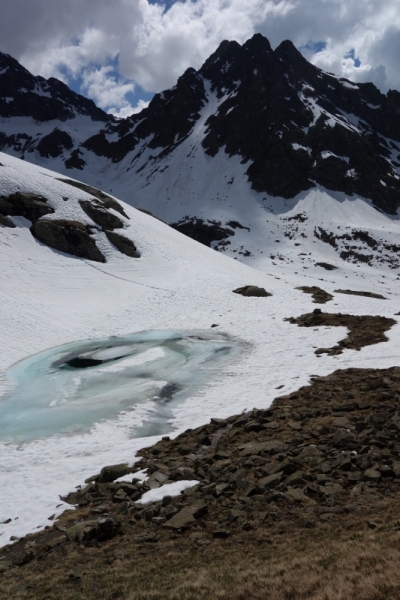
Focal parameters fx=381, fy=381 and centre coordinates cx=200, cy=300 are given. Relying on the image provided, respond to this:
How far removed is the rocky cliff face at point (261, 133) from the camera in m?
122

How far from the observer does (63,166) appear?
16000 centimetres

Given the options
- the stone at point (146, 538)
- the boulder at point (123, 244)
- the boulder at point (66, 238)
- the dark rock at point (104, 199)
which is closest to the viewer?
the stone at point (146, 538)

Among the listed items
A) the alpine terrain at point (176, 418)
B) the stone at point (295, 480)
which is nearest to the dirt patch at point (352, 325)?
the alpine terrain at point (176, 418)

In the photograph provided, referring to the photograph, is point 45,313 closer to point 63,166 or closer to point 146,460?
point 146,460

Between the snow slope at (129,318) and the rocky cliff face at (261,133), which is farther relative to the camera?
the rocky cliff face at (261,133)

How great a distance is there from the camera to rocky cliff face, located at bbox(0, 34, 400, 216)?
400 feet

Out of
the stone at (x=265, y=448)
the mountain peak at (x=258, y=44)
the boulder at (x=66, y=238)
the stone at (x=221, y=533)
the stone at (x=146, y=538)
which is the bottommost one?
the stone at (x=146, y=538)

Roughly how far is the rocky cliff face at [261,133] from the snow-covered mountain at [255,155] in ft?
1.58

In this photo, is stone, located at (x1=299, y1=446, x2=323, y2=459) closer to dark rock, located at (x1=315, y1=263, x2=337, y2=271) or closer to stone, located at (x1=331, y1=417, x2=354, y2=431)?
stone, located at (x1=331, y1=417, x2=354, y2=431)

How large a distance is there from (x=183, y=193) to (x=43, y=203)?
3375 inches

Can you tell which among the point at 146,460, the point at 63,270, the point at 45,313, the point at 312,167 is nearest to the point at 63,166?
the point at 312,167

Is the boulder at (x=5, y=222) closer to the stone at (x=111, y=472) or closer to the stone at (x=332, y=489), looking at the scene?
the stone at (x=111, y=472)

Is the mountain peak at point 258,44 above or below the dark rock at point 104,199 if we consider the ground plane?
above

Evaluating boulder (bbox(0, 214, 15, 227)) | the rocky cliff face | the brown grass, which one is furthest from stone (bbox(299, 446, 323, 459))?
the rocky cliff face
